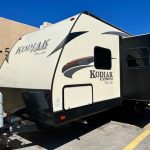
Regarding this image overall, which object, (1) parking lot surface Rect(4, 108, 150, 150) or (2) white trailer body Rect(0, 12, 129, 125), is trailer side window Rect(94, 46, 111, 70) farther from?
(1) parking lot surface Rect(4, 108, 150, 150)

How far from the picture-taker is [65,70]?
16.0 feet

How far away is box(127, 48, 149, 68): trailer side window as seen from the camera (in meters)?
6.72

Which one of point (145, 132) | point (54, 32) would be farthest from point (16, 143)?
point (145, 132)

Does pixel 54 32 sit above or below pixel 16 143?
above

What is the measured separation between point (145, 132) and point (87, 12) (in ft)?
12.2

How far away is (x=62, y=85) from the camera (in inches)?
187

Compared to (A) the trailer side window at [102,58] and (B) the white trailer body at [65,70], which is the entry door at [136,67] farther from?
(A) the trailer side window at [102,58]

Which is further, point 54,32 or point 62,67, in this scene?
point 54,32

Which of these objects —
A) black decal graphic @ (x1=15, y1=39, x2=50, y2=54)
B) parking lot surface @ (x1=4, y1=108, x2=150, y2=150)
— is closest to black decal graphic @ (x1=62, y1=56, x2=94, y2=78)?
black decal graphic @ (x1=15, y1=39, x2=50, y2=54)

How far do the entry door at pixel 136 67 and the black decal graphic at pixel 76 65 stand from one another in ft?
5.79

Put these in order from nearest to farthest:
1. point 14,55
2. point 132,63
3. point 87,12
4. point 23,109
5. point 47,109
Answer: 1. point 47,109
2. point 23,109
3. point 87,12
4. point 14,55
5. point 132,63

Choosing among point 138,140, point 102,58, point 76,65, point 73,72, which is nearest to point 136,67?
point 102,58

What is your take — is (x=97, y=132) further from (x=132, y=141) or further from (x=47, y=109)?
(x=47, y=109)

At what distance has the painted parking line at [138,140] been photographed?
206 inches
